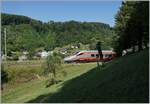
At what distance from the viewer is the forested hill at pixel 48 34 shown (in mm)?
101750

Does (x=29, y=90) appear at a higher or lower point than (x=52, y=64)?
lower

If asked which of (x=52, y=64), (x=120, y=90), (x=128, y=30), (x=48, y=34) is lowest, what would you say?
(x=120, y=90)

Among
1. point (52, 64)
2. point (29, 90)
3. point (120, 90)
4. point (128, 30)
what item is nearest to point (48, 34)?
point (128, 30)

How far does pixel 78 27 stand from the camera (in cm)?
16862

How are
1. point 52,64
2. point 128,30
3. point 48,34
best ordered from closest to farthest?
1. point 52,64
2. point 128,30
3. point 48,34

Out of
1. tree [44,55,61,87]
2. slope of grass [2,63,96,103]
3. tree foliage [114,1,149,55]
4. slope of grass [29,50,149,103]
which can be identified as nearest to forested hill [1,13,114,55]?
tree foliage [114,1,149,55]

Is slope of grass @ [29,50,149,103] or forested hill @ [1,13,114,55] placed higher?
forested hill @ [1,13,114,55]

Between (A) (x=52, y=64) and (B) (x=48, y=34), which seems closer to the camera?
(A) (x=52, y=64)

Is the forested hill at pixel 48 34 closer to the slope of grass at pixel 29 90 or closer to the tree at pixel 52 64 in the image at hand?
the slope of grass at pixel 29 90

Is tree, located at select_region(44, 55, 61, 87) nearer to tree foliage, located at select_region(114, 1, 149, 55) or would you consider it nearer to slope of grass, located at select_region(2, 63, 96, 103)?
slope of grass, located at select_region(2, 63, 96, 103)

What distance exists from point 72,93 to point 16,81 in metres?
31.9

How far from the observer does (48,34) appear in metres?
123

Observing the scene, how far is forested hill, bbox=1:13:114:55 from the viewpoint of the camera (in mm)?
101750

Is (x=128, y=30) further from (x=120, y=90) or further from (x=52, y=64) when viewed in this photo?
(x=120, y=90)
